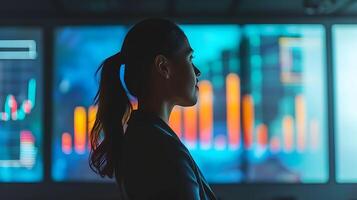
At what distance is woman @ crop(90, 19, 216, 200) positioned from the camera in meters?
0.93

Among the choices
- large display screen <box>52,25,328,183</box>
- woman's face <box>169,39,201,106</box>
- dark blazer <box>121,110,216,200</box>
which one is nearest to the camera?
dark blazer <box>121,110,216,200</box>

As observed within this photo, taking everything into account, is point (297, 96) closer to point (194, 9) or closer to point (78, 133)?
point (194, 9)

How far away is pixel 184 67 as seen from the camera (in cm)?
106

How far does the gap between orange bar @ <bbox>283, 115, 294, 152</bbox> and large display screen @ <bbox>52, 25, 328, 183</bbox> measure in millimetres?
13

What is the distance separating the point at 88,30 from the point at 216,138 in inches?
85.4

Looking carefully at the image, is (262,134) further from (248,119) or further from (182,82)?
(182,82)

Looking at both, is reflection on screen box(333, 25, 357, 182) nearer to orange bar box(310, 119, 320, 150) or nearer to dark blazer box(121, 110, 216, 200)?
orange bar box(310, 119, 320, 150)

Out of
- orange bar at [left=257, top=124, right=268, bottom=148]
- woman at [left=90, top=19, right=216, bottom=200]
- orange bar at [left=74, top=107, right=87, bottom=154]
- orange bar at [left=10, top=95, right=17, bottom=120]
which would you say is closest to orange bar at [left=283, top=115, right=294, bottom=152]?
orange bar at [left=257, top=124, right=268, bottom=148]

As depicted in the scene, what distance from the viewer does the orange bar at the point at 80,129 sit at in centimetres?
707

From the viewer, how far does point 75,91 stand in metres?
7.15

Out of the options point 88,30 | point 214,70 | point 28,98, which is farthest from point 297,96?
point 28,98

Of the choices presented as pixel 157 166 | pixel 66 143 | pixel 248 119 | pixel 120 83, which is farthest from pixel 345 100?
pixel 157 166

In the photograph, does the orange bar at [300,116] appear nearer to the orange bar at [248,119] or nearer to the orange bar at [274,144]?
the orange bar at [274,144]

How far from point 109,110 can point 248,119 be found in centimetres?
603
